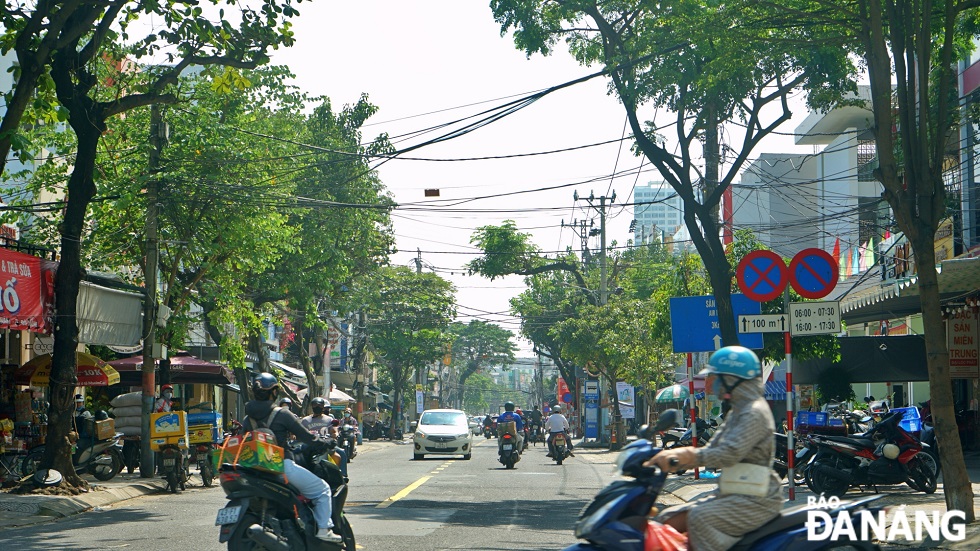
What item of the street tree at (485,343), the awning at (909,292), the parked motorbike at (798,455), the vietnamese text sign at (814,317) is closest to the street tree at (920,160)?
the vietnamese text sign at (814,317)

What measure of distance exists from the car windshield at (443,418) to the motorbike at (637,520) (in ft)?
90.6

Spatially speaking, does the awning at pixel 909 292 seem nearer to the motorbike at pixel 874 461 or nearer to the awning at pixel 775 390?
the motorbike at pixel 874 461

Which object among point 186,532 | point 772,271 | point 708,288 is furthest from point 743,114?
point 186,532

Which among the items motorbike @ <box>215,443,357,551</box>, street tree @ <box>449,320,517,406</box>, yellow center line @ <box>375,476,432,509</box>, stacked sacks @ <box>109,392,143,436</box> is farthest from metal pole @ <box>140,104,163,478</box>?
street tree @ <box>449,320,517,406</box>

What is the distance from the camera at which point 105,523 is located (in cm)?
1378

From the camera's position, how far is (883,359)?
27875 mm

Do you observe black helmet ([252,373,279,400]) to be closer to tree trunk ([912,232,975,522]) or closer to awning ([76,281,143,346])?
tree trunk ([912,232,975,522])

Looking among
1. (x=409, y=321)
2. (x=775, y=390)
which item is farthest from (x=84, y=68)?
(x=409, y=321)

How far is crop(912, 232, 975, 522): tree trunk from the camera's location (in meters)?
11.5

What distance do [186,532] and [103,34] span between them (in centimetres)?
824

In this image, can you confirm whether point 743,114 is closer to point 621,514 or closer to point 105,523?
point 105,523

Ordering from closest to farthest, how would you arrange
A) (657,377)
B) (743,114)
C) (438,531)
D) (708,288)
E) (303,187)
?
(438,531), (743,114), (708,288), (303,187), (657,377)

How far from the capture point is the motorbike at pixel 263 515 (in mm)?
8164

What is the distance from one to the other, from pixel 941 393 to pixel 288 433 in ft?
23.4
